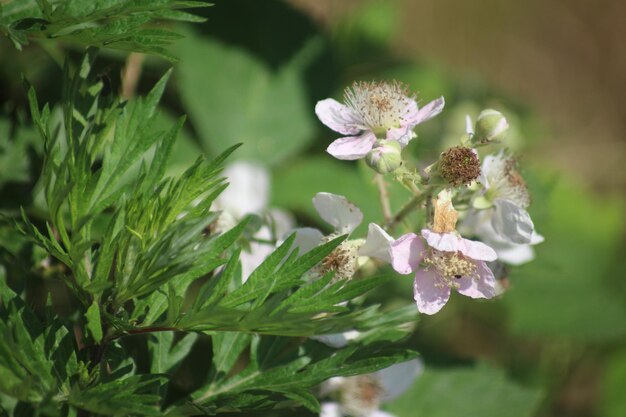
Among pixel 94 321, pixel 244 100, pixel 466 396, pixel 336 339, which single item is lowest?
pixel 94 321

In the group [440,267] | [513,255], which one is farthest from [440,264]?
[513,255]

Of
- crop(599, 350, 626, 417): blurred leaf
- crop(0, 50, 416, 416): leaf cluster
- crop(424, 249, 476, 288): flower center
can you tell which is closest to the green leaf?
crop(0, 50, 416, 416): leaf cluster

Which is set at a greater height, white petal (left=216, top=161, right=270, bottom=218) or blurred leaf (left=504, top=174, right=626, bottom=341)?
blurred leaf (left=504, top=174, right=626, bottom=341)

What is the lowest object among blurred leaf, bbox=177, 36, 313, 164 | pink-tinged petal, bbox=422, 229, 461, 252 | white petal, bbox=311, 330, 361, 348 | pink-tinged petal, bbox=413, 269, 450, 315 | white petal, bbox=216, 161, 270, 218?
white petal, bbox=311, 330, 361, 348

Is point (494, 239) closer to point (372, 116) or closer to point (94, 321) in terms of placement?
point (372, 116)

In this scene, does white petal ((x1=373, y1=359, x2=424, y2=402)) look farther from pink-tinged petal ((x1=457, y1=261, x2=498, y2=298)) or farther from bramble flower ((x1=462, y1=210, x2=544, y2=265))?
A: pink-tinged petal ((x1=457, y1=261, x2=498, y2=298))

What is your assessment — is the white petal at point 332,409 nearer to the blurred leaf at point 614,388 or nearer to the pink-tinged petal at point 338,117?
the pink-tinged petal at point 338,117

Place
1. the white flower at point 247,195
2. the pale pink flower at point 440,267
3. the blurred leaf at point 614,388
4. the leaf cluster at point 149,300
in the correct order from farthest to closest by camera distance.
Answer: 1. the blurred leaf at point 614,388
2. the white flower at point 247,195
3. the pale pink flower at point 440,267
4. the leaf cluster at point 149,300

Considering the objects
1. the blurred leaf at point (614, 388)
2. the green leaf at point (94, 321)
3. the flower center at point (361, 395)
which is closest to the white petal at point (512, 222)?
the flower center at point (361, 395)
